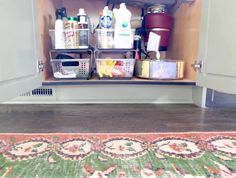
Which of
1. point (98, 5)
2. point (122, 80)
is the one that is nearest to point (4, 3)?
point (122, 80)

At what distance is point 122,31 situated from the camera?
108cm

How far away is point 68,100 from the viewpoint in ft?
4.00

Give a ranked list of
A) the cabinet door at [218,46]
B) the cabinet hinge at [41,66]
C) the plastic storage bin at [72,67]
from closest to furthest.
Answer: the cabinet door at [218,46] → the cabinet hinge at [41,66] → the plastic storage bin at [72,67]

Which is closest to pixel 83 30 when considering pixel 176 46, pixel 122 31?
pixel 122 31

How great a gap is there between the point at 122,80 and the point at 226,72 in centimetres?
49

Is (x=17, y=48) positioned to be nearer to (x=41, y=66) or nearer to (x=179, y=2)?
(x=41, y=66)

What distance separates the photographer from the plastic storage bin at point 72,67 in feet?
3.67

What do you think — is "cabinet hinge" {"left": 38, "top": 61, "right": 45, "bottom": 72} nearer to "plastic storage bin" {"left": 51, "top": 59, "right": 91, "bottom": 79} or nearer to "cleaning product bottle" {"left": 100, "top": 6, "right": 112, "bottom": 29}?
"plastic storage bin" {"left": 51, "top": 59, "right": 91, "bottom": 79}

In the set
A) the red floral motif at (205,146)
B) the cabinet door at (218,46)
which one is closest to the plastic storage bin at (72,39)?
the cabinet door at (218,46)

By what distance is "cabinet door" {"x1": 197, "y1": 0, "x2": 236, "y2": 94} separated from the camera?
883mm

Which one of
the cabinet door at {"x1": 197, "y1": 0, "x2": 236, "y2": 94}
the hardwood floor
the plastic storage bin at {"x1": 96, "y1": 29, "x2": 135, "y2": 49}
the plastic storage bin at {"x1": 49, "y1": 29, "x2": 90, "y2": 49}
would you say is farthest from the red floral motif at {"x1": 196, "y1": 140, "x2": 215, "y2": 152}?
the plastic storage bin at {"x1": 49, "y1": 29, "x2": 90, "y2": 49}

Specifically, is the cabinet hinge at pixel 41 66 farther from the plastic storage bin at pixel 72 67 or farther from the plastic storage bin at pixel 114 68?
the plastic storage bin at pixel 114 68

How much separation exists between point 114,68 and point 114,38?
0.51ft

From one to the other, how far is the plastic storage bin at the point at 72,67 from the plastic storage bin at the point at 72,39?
0.08 metres
